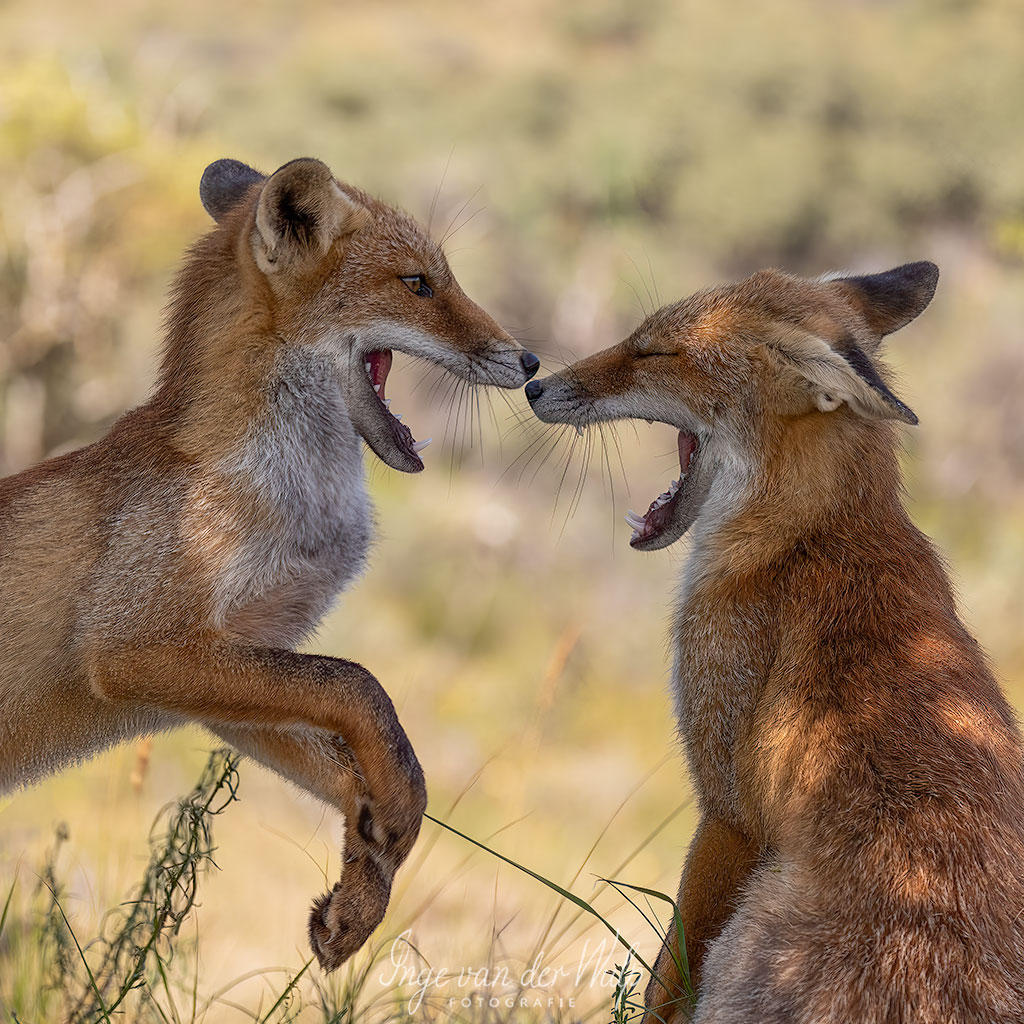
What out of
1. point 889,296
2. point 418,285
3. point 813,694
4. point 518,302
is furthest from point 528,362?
point 518,302

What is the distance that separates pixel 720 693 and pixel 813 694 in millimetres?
372

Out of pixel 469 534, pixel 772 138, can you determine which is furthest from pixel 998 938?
pixel 772 138

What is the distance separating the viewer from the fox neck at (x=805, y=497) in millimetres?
4387

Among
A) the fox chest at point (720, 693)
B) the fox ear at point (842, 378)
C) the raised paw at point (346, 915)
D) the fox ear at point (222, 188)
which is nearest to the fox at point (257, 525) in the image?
the raised paw at point (346, 915)

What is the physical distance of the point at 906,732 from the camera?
12.4 ft

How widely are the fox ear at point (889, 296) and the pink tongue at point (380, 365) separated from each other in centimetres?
194

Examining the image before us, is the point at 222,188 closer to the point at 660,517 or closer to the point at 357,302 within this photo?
the point at 357,302

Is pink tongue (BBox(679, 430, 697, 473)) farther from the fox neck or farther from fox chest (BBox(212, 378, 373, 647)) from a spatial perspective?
fox chest (BBox(212, 378, 373, 647))

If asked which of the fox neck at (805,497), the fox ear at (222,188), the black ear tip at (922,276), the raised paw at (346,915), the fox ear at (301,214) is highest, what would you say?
the fox ear at (222,188)

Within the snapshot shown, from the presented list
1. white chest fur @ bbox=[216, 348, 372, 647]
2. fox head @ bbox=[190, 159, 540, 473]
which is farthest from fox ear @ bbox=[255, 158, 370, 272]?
white chest fur @ bbox=[216, 348, 372, 647]

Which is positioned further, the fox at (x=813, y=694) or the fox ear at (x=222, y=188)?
the fox ear at (x=222, y=188)

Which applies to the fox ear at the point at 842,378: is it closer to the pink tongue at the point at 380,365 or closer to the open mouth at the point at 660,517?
the open mouth at the point at 660,517

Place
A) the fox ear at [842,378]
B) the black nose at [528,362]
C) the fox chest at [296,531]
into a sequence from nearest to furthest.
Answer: the fox ear at [842,378] < the fox chest at [296,531] < the black nose at [528,362]

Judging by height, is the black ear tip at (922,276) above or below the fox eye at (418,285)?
above
